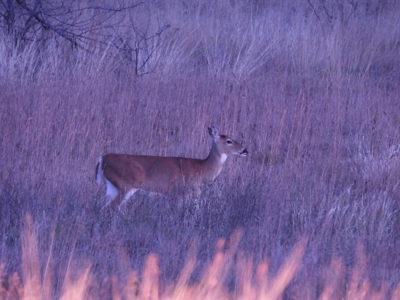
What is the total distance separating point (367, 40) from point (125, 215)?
7.84m

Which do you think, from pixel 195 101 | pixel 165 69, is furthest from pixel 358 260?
pixel 165 69

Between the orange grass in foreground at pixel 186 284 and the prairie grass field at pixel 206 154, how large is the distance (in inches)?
0.4

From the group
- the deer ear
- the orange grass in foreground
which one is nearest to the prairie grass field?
the orange grass in foreground

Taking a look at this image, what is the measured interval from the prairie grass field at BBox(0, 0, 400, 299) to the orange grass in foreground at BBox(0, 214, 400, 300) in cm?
1

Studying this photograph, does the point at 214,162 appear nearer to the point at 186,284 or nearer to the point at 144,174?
the point at 144,174

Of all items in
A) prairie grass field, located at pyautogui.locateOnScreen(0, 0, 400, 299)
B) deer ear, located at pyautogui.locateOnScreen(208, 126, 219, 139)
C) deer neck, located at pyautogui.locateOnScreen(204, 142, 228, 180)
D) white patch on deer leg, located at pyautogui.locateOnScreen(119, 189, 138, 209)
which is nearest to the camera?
prairie grass field, located at pyautogui.locateOnScreen(0, 0, 400, 299)

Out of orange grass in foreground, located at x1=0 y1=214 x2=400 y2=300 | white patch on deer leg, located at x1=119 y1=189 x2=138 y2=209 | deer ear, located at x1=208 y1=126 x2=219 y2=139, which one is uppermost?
deer ear, located at x1=208 y1=126 x2=219 y2=139

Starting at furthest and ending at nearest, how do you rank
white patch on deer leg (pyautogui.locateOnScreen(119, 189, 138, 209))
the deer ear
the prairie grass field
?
1. the deer ear
2. white patch on deer leg (pyautogui.locateOnScreen(119, 189, 138, 209))
3. the prairie grass field

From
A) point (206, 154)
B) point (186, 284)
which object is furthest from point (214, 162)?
point (186, 284)

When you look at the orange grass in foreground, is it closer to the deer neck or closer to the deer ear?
the deer neck

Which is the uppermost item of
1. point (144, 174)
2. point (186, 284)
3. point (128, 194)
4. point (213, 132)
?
point (213, 132)

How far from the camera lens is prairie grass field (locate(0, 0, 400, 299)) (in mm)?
3875

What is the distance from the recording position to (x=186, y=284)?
147 inches

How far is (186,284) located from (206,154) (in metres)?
3.76
